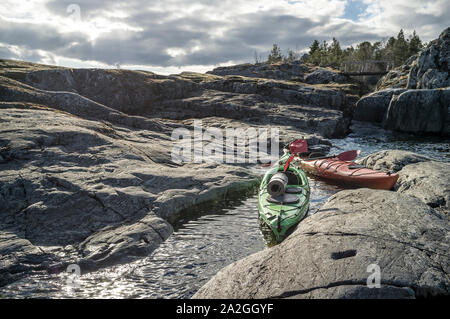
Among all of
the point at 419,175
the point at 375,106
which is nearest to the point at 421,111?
the point at 375,106

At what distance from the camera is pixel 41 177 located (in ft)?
33.3

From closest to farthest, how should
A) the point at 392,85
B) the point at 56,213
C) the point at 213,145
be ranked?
1. the point at 56,213
2. the point at 213,145
3. the point at 392,85

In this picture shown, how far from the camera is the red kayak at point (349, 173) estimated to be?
13.4 metres

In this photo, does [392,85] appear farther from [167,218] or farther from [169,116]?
[167,218]

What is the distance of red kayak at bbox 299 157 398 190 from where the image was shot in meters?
13.4

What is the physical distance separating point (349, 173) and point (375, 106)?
1036 inches

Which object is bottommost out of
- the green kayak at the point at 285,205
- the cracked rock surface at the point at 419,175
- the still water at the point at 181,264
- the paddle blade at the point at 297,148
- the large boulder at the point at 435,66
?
the still water at the point at 181,264

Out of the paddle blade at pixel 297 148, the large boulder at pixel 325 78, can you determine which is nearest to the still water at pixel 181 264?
the paddle blade at pixel 297 148

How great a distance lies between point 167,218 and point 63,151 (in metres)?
6.00

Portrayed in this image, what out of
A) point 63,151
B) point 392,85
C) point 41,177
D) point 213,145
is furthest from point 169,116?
point 392,85

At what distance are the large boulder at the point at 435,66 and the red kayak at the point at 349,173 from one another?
2662 centimetres

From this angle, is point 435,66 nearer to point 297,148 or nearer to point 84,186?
point 297,148

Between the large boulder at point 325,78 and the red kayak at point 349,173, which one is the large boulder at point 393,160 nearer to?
the red kayak at point 349,173

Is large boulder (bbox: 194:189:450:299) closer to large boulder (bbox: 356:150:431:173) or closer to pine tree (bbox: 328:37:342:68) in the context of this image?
large boulder (bbox: 356:150:431:173)
